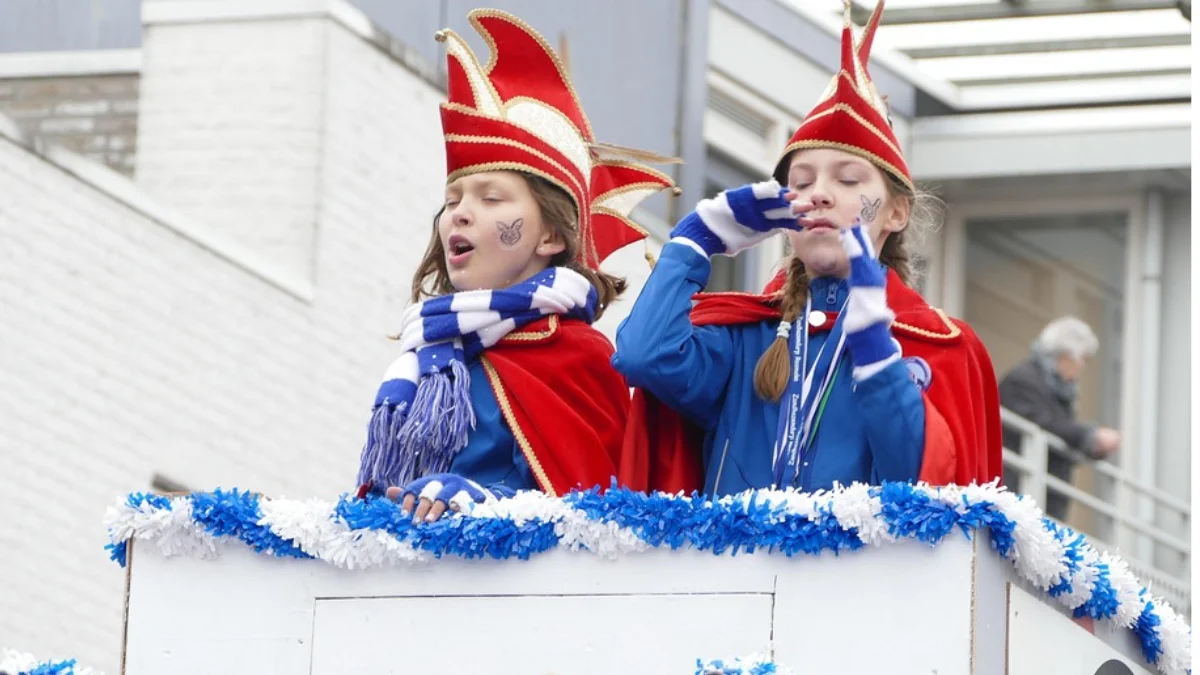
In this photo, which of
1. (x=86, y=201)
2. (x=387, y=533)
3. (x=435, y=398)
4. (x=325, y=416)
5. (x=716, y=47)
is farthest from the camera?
(x=716, y=47)

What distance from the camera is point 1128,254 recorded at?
12.9 m

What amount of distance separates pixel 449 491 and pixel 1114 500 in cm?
946

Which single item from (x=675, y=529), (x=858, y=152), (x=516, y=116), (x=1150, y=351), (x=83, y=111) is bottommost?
(x=675, y=529)

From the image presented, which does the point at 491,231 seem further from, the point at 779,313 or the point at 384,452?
the point at 779,313

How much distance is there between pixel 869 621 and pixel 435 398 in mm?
1093

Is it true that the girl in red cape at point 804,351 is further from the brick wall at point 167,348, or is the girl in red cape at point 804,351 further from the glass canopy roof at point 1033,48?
the glass canopy roof at point 1033,48

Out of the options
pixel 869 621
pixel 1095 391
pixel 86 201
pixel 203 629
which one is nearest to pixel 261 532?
pixel 203 629

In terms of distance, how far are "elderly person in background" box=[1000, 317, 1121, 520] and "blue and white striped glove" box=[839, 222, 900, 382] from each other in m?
5.95

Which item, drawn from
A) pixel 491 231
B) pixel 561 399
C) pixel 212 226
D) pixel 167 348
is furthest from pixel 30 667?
pixel 212 226

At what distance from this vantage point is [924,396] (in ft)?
11.6

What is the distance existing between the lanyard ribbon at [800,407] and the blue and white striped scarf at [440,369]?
560 mm

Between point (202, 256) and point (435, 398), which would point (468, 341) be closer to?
point (435, 398)

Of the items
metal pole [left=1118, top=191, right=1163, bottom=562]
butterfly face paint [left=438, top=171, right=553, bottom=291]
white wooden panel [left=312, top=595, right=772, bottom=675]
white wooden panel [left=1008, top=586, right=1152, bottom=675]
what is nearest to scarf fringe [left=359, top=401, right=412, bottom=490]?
butterfly face paint [left=438, top=171, right=553, bottom=291]

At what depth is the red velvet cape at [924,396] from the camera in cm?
362
